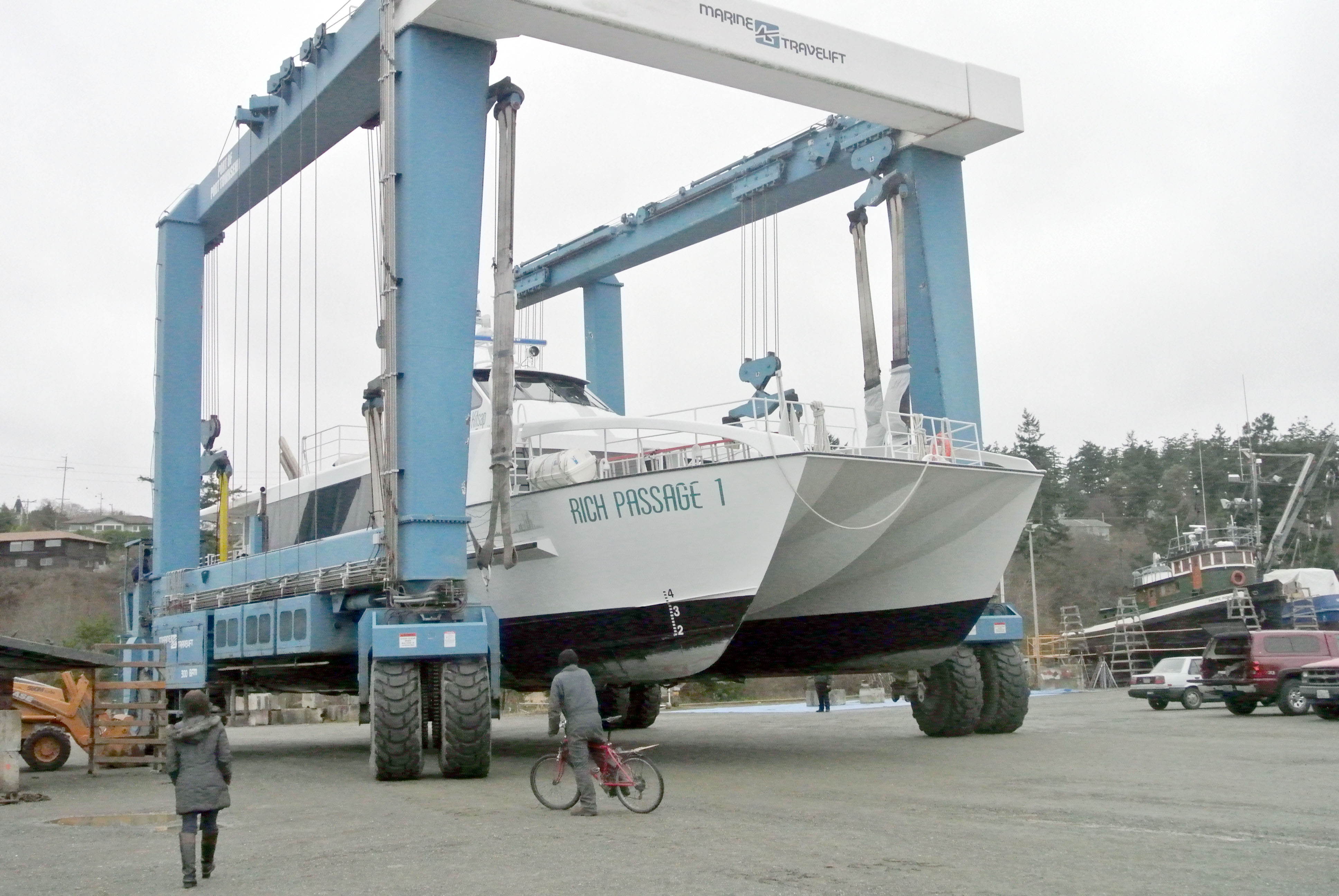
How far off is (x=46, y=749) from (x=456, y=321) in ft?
28.0

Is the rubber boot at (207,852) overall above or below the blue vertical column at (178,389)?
below

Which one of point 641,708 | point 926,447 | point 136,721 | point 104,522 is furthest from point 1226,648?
point 104,522

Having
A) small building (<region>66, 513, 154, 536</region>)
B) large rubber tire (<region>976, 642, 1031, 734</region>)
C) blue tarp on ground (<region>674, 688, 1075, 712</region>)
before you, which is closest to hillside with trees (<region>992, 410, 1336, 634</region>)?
blue tarp on ground (<region>674, 688, 1075, 712</region>)

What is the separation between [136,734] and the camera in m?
16.3

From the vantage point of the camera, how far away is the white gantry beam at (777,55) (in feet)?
44.3

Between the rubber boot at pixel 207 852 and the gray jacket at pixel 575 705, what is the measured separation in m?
2.77

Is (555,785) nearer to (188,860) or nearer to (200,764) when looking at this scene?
(200,764)

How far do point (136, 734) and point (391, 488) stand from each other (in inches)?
251

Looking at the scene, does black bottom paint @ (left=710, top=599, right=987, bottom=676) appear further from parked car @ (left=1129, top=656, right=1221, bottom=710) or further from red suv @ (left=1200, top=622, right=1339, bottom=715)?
parked car @ (left=1129, top=656, right=1221, bottom=710)

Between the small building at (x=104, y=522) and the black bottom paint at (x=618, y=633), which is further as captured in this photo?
the small building at (x=104, y=522)

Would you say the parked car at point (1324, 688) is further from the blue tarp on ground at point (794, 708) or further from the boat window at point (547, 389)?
the boat window at point (547, 389)

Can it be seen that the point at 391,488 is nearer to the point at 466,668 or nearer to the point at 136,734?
the point at 466,668

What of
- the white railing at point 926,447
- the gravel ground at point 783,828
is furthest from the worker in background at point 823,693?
the white railing at point 926,447

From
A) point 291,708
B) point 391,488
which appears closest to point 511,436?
point 391,488
